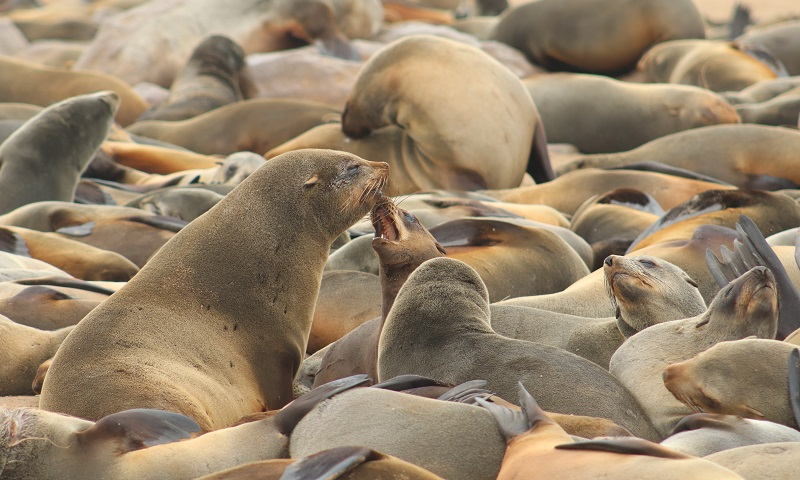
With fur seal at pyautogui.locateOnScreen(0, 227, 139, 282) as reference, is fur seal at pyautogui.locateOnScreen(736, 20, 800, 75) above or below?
below

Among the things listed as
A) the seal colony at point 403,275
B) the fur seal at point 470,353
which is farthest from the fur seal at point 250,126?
the fur seal at point 470,353

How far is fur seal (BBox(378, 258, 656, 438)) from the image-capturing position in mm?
3605

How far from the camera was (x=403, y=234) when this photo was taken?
489cm

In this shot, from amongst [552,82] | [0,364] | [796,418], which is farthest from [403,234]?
[552,82]

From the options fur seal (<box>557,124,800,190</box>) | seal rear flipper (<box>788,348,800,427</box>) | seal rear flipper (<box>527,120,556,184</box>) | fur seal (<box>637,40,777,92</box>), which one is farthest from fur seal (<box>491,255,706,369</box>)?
fur seal (<box>637,40,777,92</box>)

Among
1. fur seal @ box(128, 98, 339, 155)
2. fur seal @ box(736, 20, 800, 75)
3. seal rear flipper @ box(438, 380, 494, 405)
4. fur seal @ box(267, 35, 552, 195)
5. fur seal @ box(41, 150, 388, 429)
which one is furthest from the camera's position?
fur seal @ box(736, 20, 800, 75)

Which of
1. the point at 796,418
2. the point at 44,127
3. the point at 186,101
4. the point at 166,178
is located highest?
the point at 796,418

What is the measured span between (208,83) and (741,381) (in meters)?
8.85

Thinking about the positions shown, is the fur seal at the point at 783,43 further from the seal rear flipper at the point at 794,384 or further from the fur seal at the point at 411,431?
the fur seal at the point at 411,431

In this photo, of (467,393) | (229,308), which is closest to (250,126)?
(229,308)

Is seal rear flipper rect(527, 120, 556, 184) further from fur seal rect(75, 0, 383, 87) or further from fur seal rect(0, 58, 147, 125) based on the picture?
fur seal rect(75, 0, 383, 87)

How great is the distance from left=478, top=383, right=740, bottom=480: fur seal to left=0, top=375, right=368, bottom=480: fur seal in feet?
1.73

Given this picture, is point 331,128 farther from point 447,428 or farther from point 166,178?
point 447,428

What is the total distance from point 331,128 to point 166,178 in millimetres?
1130
